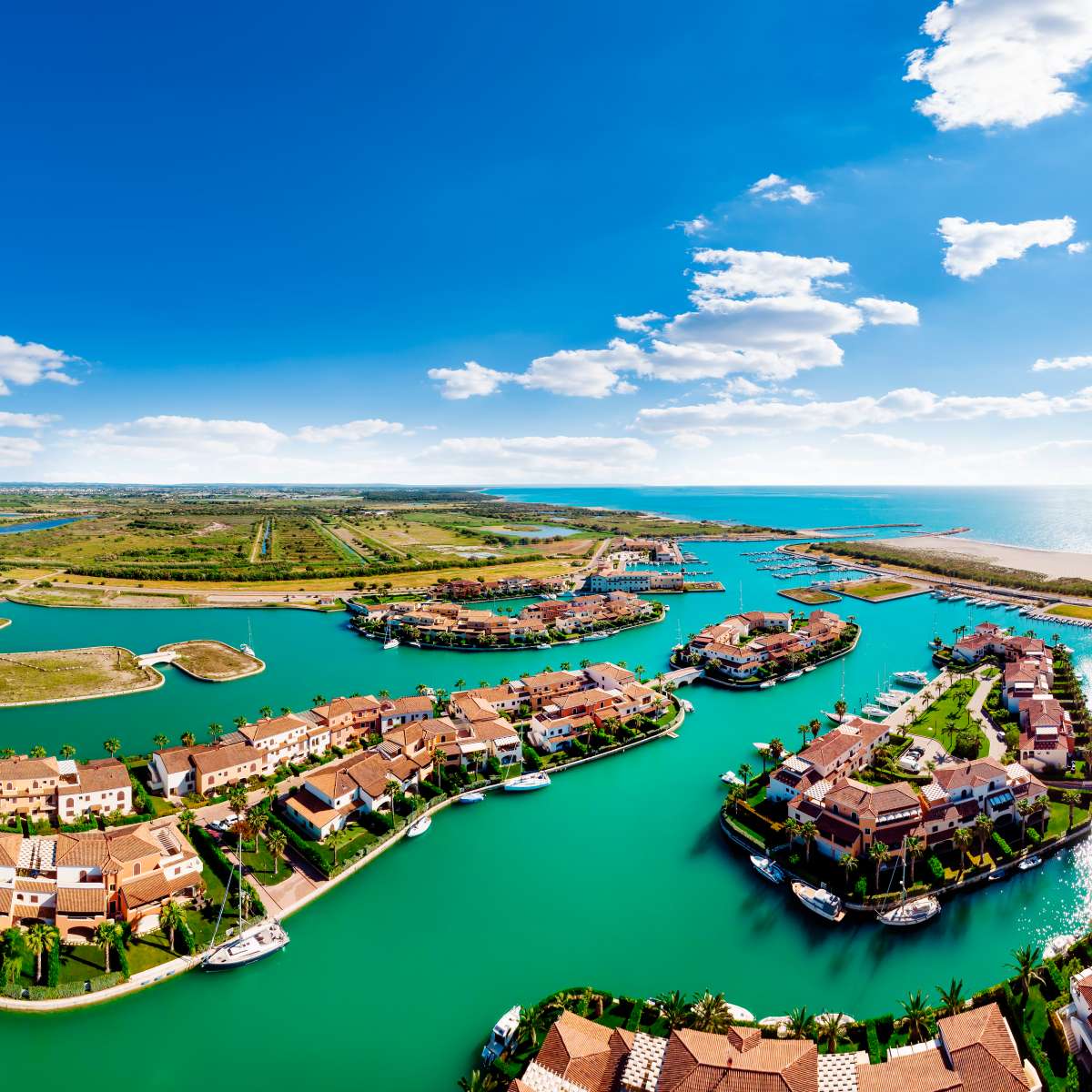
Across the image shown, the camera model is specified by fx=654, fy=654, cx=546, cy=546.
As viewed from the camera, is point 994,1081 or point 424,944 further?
point 424,944

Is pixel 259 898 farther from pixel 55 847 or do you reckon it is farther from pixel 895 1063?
pixel 895 1063

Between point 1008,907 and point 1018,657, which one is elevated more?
point 1018,657

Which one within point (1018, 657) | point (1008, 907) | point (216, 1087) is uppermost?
point (1018, 657)

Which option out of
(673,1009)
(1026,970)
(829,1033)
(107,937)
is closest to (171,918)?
(107,937)

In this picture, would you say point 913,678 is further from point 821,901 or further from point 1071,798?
point 821,901

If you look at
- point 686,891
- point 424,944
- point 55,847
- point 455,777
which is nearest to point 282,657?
point 455,777

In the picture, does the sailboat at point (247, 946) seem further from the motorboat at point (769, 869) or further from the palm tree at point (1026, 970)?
the palm tree at point (1026, 970)
